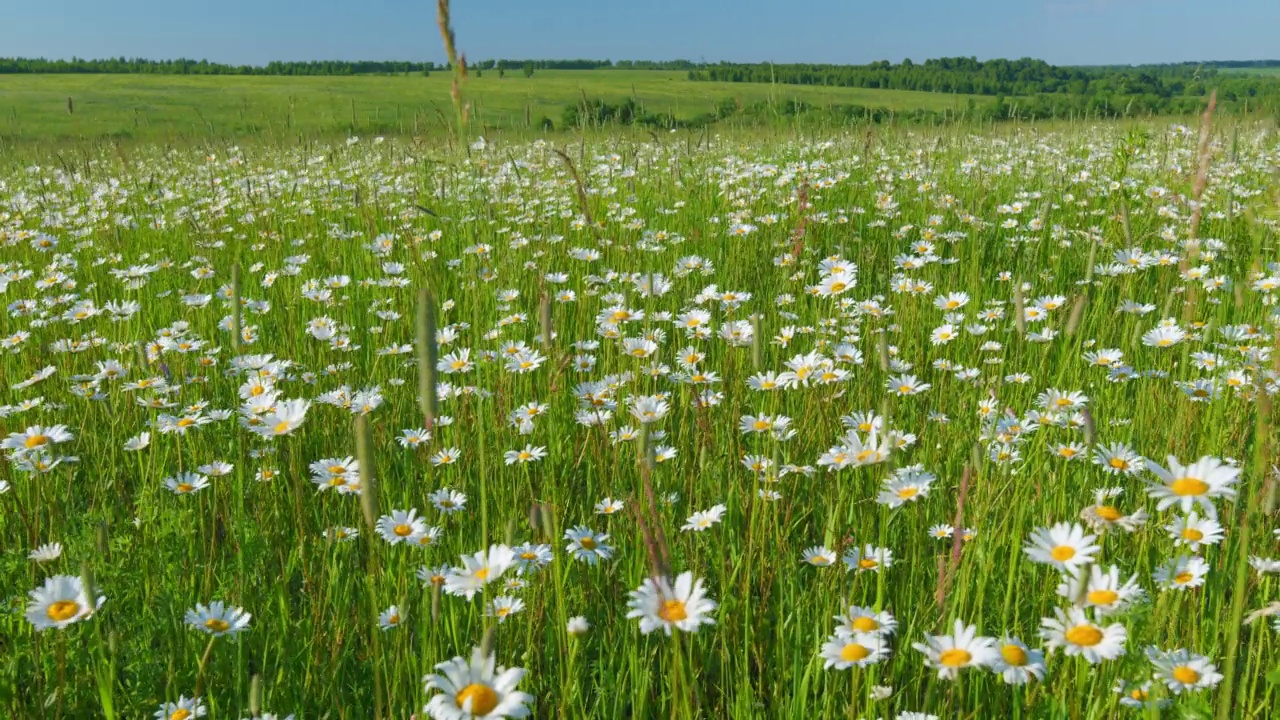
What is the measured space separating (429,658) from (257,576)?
0.70m

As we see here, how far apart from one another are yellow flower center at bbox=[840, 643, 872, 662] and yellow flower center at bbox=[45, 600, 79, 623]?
1264mm

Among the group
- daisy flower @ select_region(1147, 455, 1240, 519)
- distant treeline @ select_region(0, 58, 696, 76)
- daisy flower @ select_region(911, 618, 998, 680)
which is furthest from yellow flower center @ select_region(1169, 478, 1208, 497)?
distant treeline @ select_region(0, 58, 696, 76)

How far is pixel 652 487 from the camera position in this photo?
5.56 feet

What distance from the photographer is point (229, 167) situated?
27.0 ft

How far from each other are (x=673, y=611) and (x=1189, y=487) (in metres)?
0.83

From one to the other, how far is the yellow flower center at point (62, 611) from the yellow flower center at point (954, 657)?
1397mm

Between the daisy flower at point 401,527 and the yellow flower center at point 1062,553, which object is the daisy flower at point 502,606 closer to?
the daisy flower at point 401,527

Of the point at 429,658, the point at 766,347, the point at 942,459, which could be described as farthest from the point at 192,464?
the point at 942,459

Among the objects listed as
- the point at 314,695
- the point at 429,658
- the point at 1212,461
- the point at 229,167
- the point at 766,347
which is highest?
the point at 229,167

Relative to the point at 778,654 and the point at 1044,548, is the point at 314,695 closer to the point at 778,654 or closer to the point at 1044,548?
the point at 778,654

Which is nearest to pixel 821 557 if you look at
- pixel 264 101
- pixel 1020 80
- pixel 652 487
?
pixel 652 487

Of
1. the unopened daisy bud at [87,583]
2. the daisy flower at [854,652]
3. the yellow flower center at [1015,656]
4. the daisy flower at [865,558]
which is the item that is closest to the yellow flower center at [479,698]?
the daisy flower at [854,652]

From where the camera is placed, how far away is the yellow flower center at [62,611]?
4.51 feet

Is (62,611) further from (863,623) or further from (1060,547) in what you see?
(1060,547)
